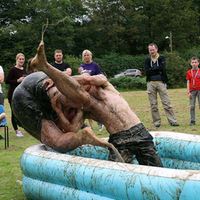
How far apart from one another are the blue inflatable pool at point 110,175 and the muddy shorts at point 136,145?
0.90 ft

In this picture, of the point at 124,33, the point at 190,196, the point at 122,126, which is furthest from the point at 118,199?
the point at 124,33

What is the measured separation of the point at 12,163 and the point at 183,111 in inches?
332

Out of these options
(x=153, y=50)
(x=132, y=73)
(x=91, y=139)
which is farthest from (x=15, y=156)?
(x=132, y=73)

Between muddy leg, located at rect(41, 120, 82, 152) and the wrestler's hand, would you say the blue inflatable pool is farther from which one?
the wrestler's hand

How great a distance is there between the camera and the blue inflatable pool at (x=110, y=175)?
12.9ft

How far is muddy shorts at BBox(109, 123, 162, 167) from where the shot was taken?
5348 millimetres

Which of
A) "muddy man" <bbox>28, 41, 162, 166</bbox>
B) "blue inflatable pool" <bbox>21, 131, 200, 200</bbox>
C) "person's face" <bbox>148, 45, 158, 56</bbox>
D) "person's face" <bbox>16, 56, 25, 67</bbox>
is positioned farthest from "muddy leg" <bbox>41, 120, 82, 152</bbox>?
"person's face" <bbox>148, 45, 158, 56</bbox>

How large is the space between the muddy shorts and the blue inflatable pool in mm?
275

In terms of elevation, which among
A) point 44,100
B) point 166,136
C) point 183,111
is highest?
point 44,100

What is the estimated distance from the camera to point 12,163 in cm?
791

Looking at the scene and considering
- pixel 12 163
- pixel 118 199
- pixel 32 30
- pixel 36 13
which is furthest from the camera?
pixel 36 13

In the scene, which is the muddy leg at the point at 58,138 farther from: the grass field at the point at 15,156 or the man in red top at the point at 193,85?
the man in red top at the point at 193,85

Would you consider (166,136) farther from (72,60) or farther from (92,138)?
(72,60)

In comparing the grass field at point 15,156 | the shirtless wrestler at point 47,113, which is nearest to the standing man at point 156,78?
the grass field at point 15,156
